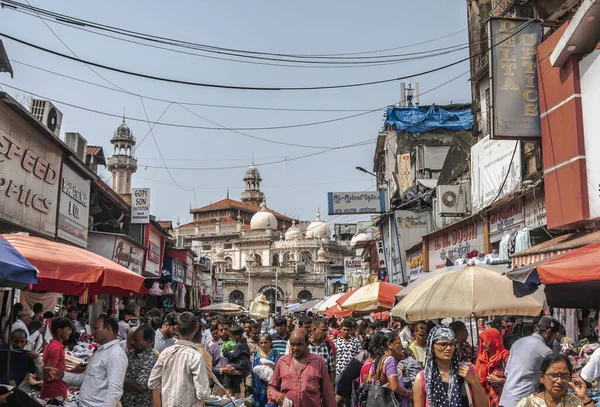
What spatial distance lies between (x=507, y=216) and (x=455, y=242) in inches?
174

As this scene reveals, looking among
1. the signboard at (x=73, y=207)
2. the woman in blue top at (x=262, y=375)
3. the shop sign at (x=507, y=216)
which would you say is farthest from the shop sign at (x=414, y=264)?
the woman in blue top at (x=262, y=375)

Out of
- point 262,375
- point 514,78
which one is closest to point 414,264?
point 514,78

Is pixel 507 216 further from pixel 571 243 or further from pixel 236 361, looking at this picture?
pixel 236 361

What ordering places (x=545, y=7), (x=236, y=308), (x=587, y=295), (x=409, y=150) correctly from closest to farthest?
(x=587, y=295) < (x=545, y=7) < (x=236, y=308) < (x=409, y=150)

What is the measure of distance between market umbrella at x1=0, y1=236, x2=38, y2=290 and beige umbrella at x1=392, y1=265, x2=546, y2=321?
4.30 metres

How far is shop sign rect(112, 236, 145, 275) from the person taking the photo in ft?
69.3

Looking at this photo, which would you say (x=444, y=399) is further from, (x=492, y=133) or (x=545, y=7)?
(x=545, y=7)

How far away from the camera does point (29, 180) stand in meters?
15.2

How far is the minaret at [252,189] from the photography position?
116 m

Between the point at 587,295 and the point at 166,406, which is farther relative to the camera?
the point at 587,295

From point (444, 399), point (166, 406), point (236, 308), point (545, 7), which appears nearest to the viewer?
point (444, 399)

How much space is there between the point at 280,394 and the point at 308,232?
97.0 m

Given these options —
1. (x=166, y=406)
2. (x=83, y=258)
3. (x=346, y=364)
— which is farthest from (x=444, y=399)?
(x=83, y=258)

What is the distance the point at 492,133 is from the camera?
41.1 ft
